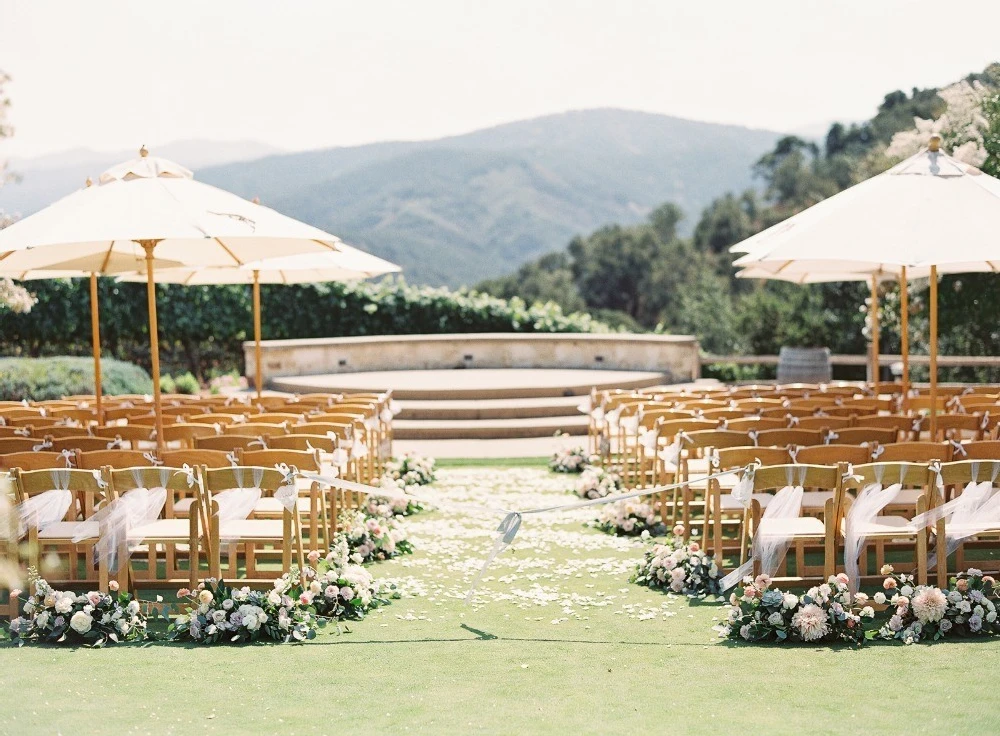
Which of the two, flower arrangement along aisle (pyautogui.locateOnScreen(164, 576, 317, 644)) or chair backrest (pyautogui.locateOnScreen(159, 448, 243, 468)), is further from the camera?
chair backrest (pyautogui.locateOnScreen(159, 448, 243, 468))

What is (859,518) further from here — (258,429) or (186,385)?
(186,385)

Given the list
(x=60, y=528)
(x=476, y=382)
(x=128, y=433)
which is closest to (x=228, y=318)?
(x=476, y=382)

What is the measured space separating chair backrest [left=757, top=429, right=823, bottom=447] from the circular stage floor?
819 cm

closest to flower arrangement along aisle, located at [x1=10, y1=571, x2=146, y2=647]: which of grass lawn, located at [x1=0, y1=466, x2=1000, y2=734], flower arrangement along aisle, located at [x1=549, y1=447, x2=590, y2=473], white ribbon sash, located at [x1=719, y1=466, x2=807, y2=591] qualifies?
grass lawn, located at [x1=0, y1=466, x2=1000, y2=734]

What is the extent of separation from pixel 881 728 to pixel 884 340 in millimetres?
25632

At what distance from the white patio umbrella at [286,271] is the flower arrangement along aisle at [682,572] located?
17.9 ft

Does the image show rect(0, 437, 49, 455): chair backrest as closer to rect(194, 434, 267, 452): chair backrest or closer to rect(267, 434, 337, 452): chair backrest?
rect(194, 434, 267, 452): chair backrest

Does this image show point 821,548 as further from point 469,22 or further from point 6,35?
point 6,35

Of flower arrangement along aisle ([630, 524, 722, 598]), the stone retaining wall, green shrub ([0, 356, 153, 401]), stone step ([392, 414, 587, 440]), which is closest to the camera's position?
flower arrangement along aisle ([630, 524, 722, 598])

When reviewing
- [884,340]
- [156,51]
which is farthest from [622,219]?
[884,340]

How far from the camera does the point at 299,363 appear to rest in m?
20.2

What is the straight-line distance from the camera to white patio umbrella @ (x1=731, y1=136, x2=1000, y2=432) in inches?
284

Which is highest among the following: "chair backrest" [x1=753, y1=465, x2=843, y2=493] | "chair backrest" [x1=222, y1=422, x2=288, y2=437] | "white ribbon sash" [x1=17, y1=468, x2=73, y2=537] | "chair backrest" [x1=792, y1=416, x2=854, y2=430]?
"chair backrest" [x1=222, y1=422, x2=288, y2=437]

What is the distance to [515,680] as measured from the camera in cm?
542
